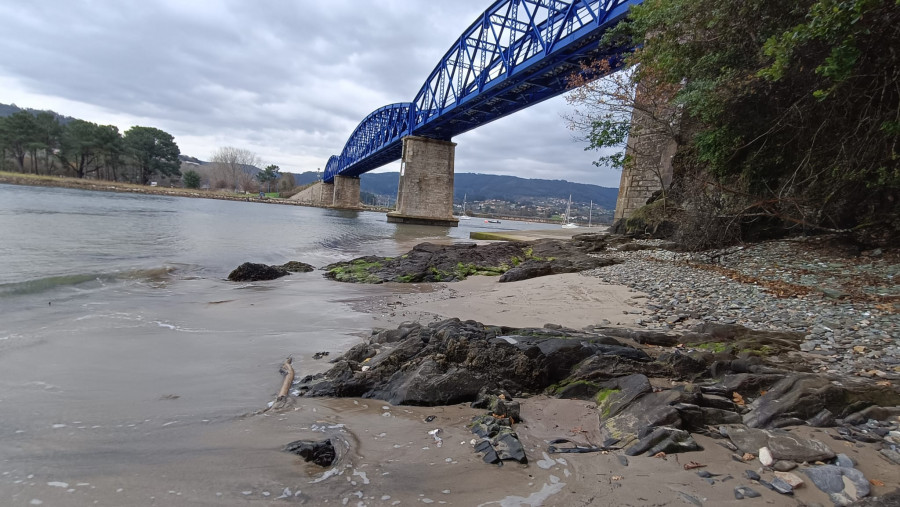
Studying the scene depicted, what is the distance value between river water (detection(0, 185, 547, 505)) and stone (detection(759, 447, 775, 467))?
86.8 inches

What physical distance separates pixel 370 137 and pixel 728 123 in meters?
70.5

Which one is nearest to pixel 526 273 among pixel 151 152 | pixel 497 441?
pixel 497 441

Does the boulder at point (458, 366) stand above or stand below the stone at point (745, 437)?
below

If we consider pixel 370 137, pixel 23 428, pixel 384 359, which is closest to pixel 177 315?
pixel 23 428

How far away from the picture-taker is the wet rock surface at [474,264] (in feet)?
33.4

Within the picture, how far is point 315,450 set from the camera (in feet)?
8.50

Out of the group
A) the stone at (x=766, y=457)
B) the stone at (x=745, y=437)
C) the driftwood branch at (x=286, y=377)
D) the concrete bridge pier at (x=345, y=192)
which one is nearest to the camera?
the stone at (x=766, y=457)

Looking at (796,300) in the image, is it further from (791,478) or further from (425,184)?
(425,184)

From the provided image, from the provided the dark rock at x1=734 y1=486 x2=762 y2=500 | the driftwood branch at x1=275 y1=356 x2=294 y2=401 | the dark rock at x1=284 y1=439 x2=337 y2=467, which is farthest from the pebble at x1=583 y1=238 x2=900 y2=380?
the driftwood branch at x1=275 y1=356 x2=294 y2=401

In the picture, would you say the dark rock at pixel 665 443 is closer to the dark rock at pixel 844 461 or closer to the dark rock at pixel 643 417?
the dark rock at pixel 643 417

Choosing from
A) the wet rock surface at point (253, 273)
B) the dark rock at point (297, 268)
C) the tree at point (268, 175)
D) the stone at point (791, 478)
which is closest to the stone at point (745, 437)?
the stone at point (791, 478)

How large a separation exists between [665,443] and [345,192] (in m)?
93.7

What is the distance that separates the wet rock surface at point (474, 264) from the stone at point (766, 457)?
7266mm

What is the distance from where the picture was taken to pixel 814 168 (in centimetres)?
792
